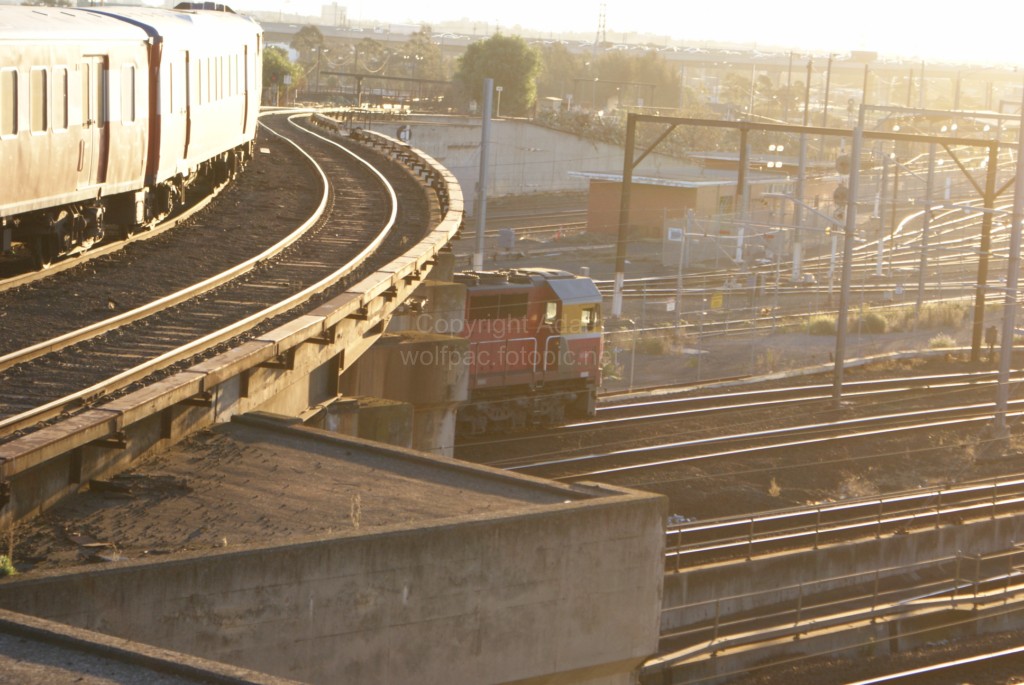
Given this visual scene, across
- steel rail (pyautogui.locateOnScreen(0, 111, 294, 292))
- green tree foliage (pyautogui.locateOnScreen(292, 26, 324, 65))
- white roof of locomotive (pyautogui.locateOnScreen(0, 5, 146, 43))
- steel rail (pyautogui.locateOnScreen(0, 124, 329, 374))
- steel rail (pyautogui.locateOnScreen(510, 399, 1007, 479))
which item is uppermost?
green tree foliage (pyautogui.locateOnScreen(292, 26, 324, 65))

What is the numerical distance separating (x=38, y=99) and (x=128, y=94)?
9.47 feet

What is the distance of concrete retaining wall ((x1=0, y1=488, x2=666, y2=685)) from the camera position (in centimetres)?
800

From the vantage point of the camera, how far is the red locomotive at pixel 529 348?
79.0ft

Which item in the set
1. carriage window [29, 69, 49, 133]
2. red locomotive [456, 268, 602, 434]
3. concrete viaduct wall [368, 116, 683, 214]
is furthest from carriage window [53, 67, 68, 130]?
concrete viaduct wall [368, 116, 683, 214]

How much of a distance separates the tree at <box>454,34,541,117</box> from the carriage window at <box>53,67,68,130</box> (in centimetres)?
6533

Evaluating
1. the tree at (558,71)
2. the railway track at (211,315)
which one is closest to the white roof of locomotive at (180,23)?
the railway track at (211,315)

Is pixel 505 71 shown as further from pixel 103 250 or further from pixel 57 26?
pixel 57 26

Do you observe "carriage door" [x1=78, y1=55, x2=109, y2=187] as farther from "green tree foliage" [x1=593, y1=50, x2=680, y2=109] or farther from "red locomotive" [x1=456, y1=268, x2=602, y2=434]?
"green tree foliage" [x1=593, y1=50, x2=680, y2=109]

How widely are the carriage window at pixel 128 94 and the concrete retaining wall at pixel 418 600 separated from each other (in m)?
8.83

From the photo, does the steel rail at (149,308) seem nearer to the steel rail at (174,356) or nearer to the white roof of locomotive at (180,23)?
the steel rail at (174,356)

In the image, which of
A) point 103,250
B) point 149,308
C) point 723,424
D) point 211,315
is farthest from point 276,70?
point 149,308

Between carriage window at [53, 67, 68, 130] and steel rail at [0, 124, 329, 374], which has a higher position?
carriage window at [53, 67, 68, 130]

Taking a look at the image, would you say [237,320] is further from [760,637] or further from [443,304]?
[443,304]

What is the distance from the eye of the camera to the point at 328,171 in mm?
27812
